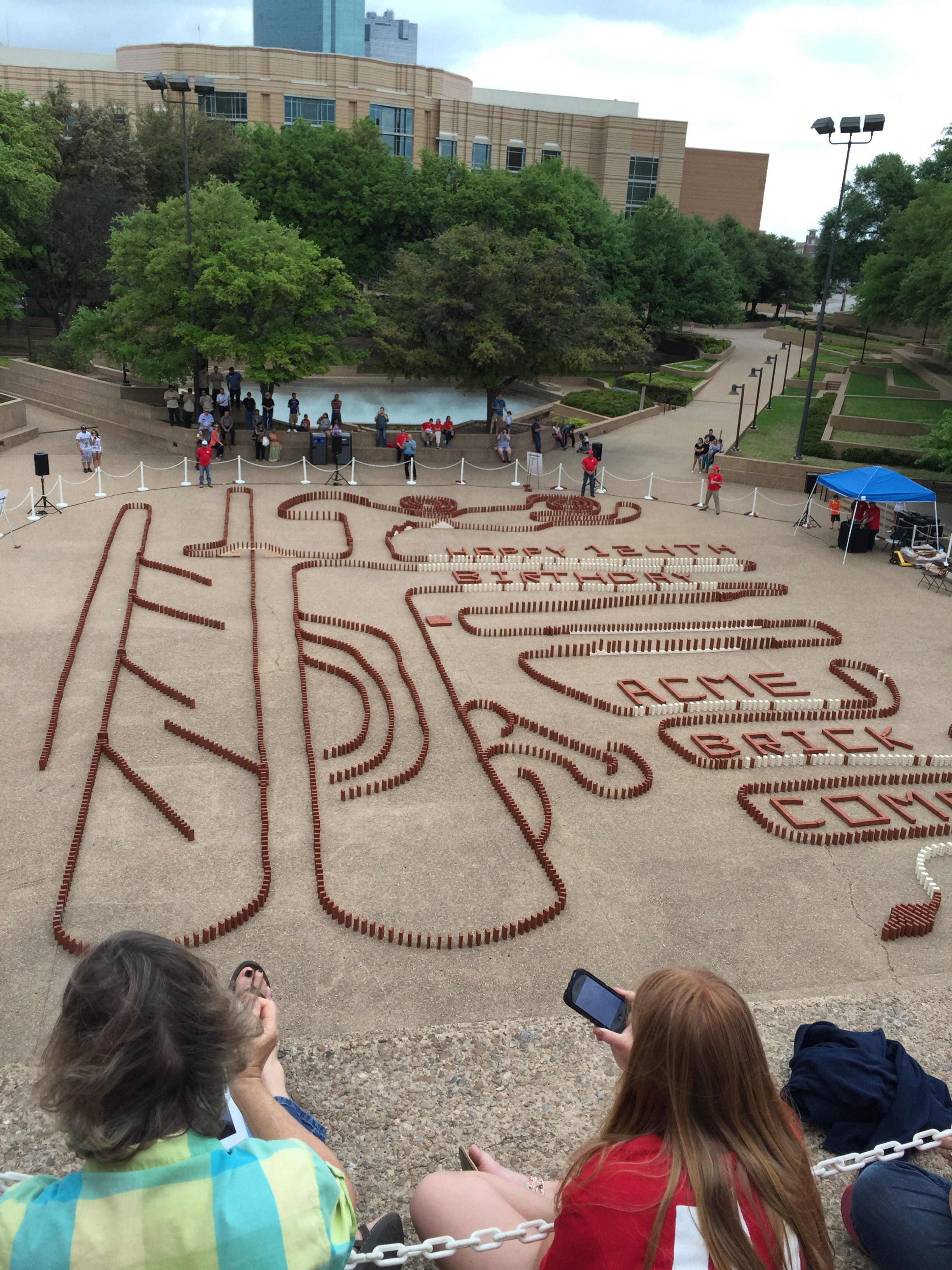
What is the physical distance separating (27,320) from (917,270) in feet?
139

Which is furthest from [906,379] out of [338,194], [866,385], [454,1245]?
[454,1245]

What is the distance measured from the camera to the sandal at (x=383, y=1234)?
4.62 meters

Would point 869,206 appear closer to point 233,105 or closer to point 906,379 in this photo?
point 906,379

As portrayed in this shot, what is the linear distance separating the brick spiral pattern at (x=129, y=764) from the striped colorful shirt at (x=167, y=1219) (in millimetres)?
6057

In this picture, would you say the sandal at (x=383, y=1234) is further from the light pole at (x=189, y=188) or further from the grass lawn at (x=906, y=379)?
the grass lawn at (x=906, y=379)

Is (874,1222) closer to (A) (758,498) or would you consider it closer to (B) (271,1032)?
(B) (271,1032)

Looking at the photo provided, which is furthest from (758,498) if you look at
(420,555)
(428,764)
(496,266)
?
(428,764)

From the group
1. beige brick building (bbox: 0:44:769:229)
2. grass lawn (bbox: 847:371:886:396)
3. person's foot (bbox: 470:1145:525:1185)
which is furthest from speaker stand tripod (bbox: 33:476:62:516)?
beige brick building (bbox: 0:44:769:229)

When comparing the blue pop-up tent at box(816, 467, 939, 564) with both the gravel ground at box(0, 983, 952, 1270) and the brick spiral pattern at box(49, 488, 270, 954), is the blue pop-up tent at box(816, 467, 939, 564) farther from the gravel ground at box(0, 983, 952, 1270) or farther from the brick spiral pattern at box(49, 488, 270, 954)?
the gravel ground at box(0, 983, 952, 1270)

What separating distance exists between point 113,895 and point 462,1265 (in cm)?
621

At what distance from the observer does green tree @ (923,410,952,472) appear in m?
25.4

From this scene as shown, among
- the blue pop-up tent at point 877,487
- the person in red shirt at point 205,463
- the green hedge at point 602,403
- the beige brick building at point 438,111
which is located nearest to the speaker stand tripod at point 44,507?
the person in red shirt at point 205,463

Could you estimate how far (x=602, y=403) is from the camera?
4338 centimetres

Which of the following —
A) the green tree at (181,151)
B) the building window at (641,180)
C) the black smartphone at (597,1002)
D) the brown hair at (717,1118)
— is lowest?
the black smartphone at (597,1002)
